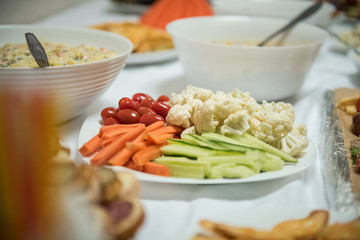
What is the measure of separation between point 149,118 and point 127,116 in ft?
0.29

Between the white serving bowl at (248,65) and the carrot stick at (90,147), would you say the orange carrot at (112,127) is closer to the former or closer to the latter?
the carrot stick at (90,147)

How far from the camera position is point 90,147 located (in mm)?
1176

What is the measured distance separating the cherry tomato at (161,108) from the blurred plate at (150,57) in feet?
2.99

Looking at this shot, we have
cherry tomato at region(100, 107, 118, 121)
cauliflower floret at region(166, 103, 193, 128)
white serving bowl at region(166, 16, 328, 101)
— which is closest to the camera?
cauliflower floret at region(166, 103, 193, 128)

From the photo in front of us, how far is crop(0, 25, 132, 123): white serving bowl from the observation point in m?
1.21

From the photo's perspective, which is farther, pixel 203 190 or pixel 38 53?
pixel 38 53

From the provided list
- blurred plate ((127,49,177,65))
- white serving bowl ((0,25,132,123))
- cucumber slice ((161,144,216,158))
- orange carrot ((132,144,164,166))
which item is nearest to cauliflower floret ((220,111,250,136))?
cucumber slice ((161,144,216,158))

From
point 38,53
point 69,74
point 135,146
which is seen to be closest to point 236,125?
point 135,146

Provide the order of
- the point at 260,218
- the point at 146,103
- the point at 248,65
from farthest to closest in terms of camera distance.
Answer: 1. the point at 248,65
2. the point at 146,103
3. the point at 260,218

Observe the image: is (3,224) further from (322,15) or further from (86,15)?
(86,15)

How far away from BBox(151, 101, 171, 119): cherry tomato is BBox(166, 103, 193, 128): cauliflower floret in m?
0.07

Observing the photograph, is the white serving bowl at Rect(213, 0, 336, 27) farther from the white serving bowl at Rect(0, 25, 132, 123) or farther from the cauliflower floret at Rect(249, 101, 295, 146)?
the cauliflower floret at Rect(249, 101, 295, 146)

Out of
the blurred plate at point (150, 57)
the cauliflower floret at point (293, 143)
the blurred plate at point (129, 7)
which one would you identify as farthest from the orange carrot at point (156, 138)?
the blurred plate at point (129, 7)

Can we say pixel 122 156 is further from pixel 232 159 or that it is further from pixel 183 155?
pixel 232 159
